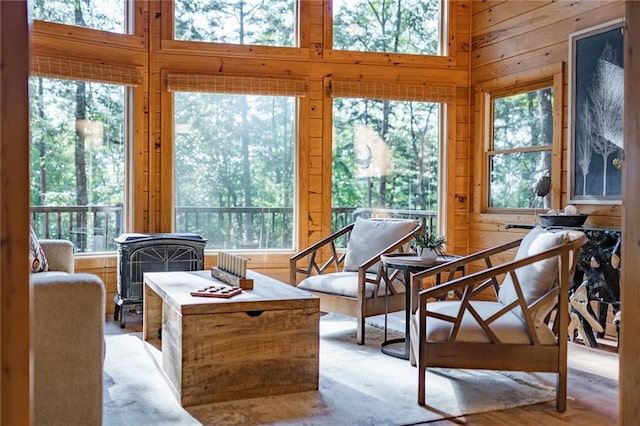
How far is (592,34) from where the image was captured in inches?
171

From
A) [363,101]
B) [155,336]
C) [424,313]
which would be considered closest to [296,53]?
[363,101]

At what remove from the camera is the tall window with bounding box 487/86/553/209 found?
4887 millimetres

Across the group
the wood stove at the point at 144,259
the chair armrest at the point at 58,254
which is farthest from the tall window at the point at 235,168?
the chair armrest at the point at 58,254

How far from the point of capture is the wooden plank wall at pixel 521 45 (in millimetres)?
4324

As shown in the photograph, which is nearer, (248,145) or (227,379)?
(227,379)

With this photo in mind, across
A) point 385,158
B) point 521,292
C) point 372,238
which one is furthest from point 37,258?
point 385,158

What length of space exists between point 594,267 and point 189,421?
2812 mm

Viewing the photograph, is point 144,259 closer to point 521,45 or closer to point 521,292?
A: point 521,292

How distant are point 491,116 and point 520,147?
53 cm

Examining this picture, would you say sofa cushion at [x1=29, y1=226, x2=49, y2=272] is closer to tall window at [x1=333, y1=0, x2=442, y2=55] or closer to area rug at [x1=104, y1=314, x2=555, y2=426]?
area rug at [x1=104, y1=314, x2=555, y2=426]

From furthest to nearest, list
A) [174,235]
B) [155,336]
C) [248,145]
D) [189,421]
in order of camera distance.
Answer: [248,145]
[174,235]
[155,336]
[189,421]

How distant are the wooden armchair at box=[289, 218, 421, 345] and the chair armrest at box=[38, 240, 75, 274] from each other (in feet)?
5.13

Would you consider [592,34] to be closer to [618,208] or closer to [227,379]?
[618,208]

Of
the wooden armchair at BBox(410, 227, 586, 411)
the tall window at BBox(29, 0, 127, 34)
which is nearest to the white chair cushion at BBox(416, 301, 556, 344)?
the wooden armchair at BBox(410, 227, 586, 411)
